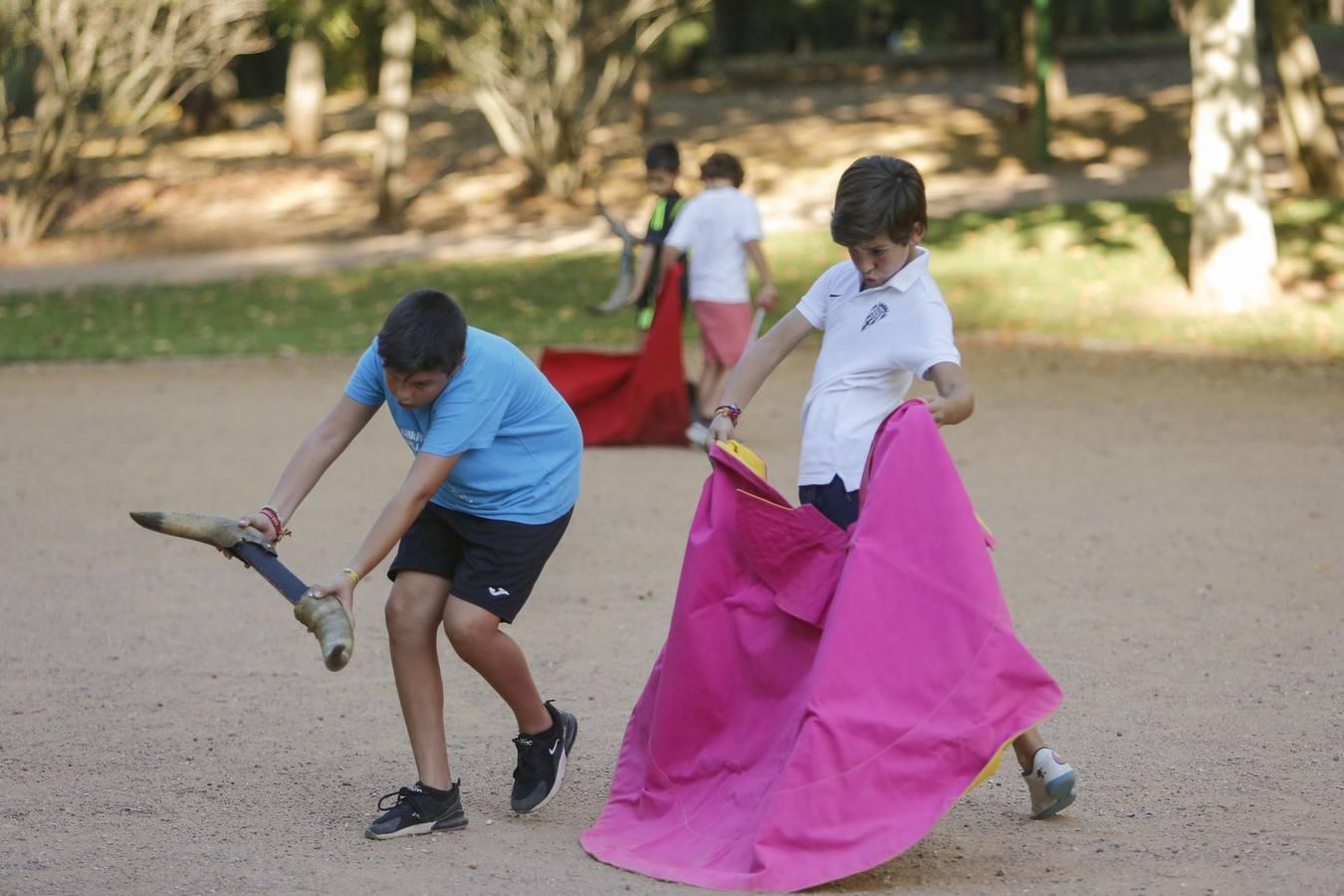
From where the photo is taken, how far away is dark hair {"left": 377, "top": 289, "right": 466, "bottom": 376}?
417 centimetres

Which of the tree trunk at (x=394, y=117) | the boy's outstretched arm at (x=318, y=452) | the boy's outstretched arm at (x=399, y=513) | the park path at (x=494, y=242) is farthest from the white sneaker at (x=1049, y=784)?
the tree trunk at (x=394, y=117)

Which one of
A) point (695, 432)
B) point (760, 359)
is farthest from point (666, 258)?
point (760, 359)

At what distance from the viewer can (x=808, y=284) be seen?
59.1 feet

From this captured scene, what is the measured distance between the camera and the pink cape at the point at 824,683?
13.5 feet

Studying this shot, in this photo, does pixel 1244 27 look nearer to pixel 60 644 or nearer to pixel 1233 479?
pixel 1233 479

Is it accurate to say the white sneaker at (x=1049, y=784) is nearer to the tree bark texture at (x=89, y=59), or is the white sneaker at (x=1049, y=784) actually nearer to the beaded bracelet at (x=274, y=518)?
the beaded bracelet at (x=274, y=518)

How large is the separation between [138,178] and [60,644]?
21253 mm

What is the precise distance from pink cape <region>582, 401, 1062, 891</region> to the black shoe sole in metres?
0.38

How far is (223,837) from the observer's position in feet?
14.9

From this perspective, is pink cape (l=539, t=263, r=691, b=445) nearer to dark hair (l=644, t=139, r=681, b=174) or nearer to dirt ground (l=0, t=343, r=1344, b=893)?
dirt ground (l=0, t=343, r=1344, b=893)

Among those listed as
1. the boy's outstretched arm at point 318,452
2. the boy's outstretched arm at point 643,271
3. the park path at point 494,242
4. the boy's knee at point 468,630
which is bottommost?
the park path at point 494,242

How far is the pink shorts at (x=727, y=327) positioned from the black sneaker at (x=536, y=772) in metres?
5.51

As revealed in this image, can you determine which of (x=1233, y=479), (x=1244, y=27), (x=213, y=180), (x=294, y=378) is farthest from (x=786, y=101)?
(x=1233, y=479)

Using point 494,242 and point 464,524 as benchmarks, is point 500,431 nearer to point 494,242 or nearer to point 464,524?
point 464,524
